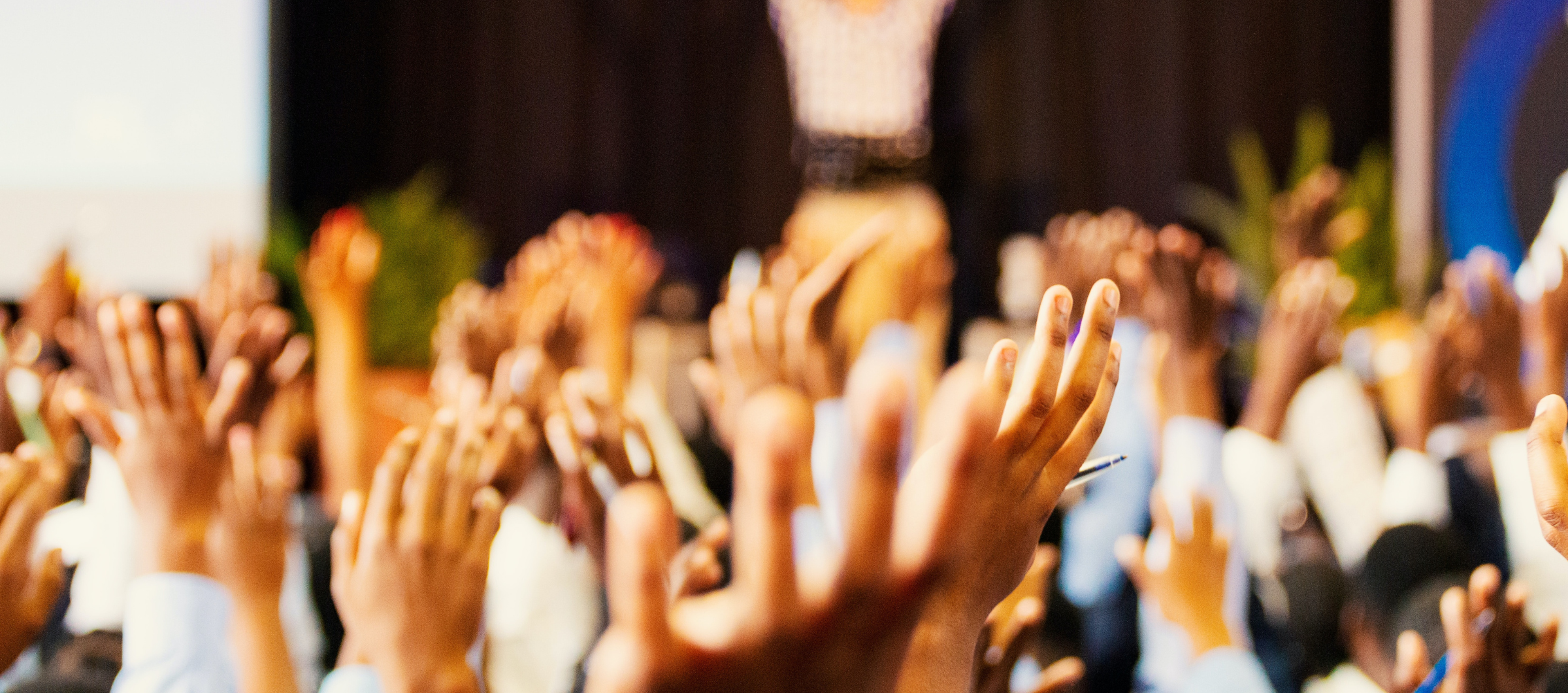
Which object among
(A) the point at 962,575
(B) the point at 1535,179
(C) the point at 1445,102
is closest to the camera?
(A) the point at 962,575

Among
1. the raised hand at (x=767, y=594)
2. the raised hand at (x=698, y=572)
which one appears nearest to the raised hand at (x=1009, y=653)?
the raised hand at (x=698, y=572)

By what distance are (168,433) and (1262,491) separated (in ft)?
4.97

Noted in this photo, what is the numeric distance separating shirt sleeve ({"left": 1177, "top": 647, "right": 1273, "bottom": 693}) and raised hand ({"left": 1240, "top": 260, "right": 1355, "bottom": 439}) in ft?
2.66

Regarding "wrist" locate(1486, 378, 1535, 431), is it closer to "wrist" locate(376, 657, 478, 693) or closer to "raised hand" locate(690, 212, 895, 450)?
"raised hand" locate(690, 212, 895, 450)

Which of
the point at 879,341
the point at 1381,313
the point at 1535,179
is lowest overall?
the point at 1381,313

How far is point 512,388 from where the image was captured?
1382 mm

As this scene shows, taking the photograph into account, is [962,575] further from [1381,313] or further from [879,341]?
[1381,313]

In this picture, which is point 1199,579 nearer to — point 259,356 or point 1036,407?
point 1036,407

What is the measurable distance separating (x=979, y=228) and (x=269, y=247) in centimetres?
314

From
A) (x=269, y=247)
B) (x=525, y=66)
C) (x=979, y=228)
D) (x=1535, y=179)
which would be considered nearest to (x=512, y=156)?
(x=525, y=66)

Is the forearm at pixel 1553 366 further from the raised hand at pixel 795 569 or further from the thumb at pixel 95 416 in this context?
the thumb at pixel 95 416

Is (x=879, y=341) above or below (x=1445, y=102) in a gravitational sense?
below

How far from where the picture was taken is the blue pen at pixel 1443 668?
938 mm

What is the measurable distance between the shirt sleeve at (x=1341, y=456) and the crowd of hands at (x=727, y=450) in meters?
0.11
